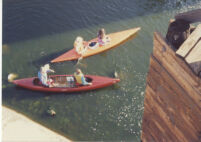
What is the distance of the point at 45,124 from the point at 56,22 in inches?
259

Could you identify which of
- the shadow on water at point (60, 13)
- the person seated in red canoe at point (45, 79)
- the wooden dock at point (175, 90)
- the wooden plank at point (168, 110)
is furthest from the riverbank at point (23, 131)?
the wooden dock at point (175, 90)

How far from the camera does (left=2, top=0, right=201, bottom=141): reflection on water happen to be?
11383 mm

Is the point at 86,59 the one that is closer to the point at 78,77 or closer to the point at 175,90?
the point at 78,77

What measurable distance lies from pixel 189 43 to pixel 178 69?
368mm

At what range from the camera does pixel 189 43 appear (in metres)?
3.00

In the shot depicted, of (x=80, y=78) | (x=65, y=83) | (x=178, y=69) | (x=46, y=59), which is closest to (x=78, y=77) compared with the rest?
(x=80, y=78)

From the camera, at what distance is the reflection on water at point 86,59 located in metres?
11.4

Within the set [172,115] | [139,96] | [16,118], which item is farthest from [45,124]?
[172,115]

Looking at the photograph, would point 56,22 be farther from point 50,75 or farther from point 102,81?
point 102,81

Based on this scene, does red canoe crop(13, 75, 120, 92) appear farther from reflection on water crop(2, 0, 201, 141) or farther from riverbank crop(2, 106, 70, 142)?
riverbank crop(2, 106, 70, 142)

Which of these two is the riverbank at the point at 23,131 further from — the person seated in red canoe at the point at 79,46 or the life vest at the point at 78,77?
the person seated in red canoe at the point at 79,46

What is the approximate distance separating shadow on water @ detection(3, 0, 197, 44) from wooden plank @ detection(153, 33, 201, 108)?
40.3 feet

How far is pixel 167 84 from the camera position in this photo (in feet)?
11.8

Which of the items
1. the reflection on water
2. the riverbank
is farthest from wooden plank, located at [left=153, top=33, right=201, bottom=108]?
the riverbank
